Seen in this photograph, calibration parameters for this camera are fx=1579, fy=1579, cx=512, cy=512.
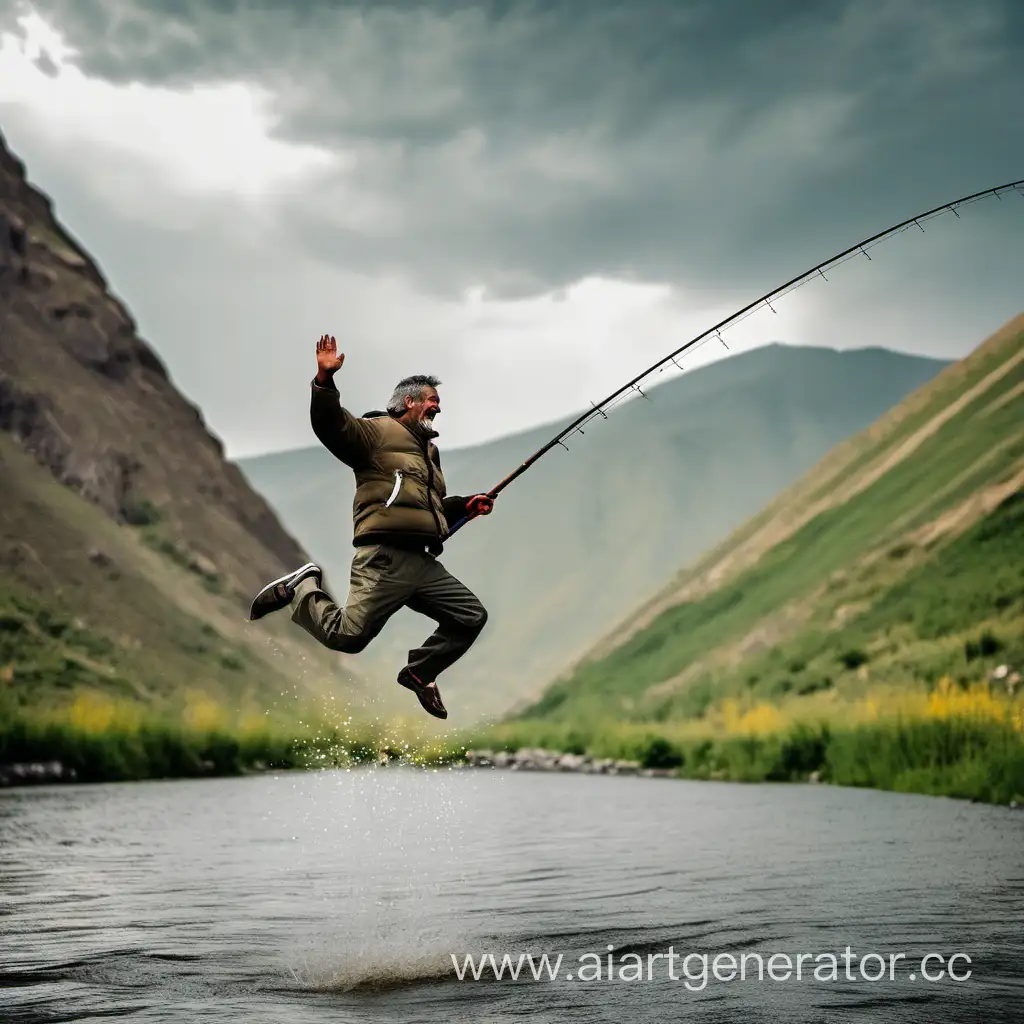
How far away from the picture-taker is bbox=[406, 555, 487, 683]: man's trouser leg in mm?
10578

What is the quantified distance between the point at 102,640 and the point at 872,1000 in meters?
75.4

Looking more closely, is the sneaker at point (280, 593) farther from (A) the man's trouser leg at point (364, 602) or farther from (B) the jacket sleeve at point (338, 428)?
(B) the jacket sleeve at point (338, 428)

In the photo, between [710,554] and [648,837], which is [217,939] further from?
[710,554]

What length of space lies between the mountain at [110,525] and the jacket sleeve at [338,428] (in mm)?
62972

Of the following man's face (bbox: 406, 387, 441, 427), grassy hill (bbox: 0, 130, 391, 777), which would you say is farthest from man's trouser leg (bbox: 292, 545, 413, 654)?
grassy hill (bbox: 0, 130, 391, 777)

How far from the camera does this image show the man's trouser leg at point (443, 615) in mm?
10578

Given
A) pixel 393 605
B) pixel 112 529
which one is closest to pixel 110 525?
pixel 112 529

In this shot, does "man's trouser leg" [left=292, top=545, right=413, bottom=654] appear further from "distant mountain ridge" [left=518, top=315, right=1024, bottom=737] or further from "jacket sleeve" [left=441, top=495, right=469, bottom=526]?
"distant mountain ridge" [left=518, top=315, right=1024, bottom=737]

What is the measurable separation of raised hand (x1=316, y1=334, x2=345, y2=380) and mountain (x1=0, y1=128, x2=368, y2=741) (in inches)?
2500

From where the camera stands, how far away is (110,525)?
93688 millimetres

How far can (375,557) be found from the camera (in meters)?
10.4

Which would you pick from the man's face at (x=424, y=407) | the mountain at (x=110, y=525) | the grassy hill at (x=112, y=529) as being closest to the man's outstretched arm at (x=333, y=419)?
the man's face at (x=424, y=407)

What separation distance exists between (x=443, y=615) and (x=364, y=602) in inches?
25.3

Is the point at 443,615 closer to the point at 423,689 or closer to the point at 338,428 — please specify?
the point at 423,689
